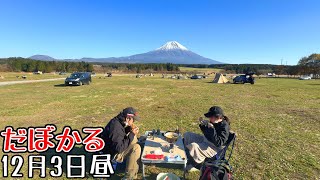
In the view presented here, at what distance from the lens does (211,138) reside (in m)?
4.54

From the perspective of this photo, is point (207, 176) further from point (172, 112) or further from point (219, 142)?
point (172, 112)

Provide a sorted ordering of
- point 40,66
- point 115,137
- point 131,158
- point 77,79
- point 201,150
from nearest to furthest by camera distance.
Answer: point 115,137
point 131,158
point 201,150
point 77,79
point 40,66

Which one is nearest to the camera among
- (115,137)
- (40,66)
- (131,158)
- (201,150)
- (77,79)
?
(115,137)

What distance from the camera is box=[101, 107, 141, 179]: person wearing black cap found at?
4363 millimetres

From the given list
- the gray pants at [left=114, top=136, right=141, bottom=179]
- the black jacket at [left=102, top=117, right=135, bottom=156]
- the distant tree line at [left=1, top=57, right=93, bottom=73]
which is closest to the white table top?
the gray pants at [left=114, top=136, right=141, bottom=179]

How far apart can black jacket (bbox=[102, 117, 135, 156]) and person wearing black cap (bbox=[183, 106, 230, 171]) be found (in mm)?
1337

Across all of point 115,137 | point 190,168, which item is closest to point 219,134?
point 190,168

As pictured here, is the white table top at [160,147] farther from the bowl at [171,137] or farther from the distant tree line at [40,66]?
the distant tree line at [40,66]

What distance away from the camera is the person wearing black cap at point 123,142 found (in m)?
4.36

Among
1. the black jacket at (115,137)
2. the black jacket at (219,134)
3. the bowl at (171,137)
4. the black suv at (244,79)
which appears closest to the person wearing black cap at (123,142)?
the black jacket at (115,137)

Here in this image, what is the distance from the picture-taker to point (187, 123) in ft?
30.9

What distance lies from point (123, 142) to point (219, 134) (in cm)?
192

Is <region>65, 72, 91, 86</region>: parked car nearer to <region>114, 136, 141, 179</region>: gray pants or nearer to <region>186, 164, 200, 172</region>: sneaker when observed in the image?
<region>114, 136, 141, 179</region>: gray pants

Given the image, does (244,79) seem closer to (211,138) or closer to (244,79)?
(244,79)
